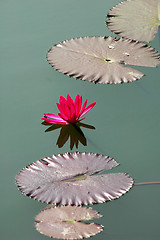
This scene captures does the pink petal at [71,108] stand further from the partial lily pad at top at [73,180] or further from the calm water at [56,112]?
the partial lily pad at top at [73,180]

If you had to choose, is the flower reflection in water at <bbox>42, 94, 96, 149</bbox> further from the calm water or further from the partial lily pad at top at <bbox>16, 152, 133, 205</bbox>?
the partial lily pad at top at <bbox>16, 152, 133, 205</bbox>

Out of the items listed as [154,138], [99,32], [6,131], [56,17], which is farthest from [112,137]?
[56,17]

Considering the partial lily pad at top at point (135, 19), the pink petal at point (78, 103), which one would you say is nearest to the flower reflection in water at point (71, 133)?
the pink petal at point (78, 103)

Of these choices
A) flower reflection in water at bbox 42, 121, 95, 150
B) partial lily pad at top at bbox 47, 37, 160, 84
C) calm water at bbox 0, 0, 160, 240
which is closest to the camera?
calm water at bbox 0, 0, 160, 240

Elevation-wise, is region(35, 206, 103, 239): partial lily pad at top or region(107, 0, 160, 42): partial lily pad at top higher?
region(107, 0, 160, 42): partial lily pad at top

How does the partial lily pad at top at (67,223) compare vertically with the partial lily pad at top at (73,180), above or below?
below

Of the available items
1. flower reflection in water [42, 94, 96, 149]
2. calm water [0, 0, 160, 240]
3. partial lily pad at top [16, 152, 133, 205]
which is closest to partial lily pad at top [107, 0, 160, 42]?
calm water [0, 0, 160, 240]

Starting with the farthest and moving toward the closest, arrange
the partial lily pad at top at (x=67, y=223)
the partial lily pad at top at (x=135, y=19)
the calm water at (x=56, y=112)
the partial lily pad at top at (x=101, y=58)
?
the partial lily pad at top at (x=135, y=19) → the partial lily pad at top at (x=101, y=58) → the calm water at (x=56, y=112) → the partial lily pad at top at (x=67, y=223)

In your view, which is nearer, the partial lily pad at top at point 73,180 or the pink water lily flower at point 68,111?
the partial lily pad at top at point 73,180
